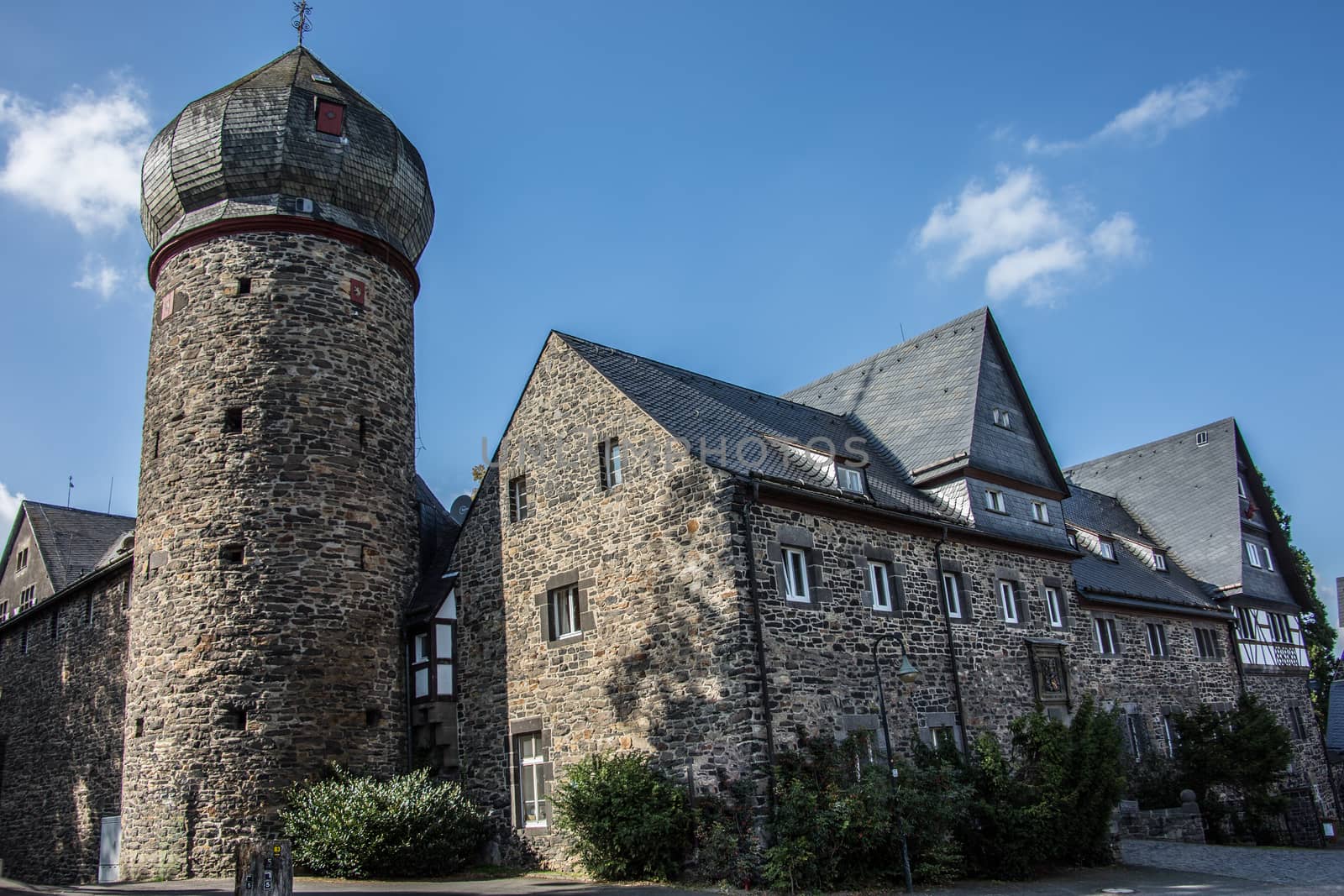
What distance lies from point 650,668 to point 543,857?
3.89m

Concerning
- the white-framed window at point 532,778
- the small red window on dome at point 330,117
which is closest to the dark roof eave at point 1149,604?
the white-framed window at point 532,778

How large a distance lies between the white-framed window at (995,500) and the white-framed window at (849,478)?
367cm

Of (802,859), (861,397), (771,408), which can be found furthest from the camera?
(861,397)

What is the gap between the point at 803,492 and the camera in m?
17.1

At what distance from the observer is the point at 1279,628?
32.3m

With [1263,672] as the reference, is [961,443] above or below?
above

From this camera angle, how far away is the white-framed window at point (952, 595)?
19.6 m

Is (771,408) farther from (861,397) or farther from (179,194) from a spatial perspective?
(179,194)

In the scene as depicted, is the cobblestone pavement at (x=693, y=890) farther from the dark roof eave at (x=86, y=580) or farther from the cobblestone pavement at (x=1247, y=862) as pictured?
the dark roof eave at (x=86, y=580)

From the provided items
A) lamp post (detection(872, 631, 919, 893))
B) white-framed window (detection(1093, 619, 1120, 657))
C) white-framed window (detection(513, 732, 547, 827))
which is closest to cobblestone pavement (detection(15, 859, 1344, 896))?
lamp post (detection(872, 631, 919, 893))

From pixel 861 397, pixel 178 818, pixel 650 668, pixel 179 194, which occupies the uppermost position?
pixel 179 194

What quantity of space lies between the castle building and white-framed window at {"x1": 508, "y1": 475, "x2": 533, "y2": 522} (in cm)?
18

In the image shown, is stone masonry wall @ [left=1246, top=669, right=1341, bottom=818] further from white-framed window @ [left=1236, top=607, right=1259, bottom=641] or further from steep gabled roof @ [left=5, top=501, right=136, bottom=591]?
steep gabled roof @ [left=5, top=501, right=136, bottom=591]

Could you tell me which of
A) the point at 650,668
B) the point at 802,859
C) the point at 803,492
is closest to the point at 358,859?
the point at 650,668
